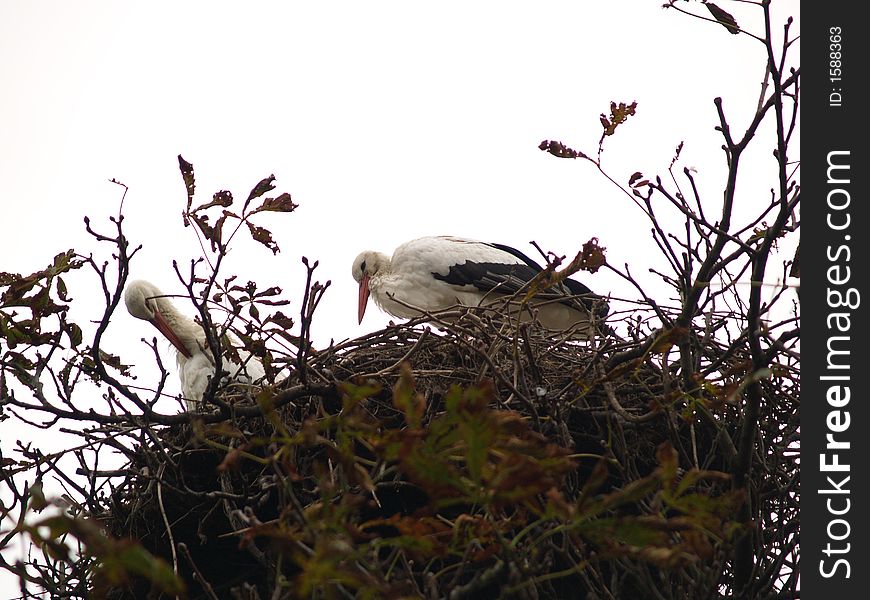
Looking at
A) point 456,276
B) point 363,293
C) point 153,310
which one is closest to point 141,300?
point 153,310

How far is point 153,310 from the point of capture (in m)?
3.93

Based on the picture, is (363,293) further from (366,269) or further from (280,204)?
(280,204)

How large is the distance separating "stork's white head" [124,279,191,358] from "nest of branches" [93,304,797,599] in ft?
4.50

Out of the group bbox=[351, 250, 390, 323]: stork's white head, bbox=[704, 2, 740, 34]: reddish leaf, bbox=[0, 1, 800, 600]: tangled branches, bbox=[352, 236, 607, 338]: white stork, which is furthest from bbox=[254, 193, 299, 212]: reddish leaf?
bbox=[351, 250, 390, 323]: stork's white head

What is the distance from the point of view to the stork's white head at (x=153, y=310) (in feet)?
12.8

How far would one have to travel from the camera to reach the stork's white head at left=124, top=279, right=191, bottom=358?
3.92 m

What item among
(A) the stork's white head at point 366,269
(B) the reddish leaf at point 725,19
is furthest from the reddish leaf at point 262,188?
(A) the stork's white head at point 366,269

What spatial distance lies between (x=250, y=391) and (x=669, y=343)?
1182 mm

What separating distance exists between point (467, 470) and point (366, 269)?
2.92 m

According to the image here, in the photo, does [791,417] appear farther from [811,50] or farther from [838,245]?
[811,50]

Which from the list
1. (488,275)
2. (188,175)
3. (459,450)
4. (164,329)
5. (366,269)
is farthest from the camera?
(366,269)

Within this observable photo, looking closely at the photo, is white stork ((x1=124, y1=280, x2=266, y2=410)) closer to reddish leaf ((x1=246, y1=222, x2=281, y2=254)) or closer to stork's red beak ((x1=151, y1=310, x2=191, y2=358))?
stork's red beak ((x1=151, y1=310, x2=191, y2=358))

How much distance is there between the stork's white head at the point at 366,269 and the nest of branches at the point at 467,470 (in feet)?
4.53

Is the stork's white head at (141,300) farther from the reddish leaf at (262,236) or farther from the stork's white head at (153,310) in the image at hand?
the reddish leaf at (262,236)
